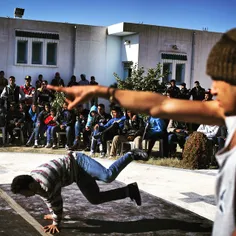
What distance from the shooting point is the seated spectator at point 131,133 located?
10.6 meters

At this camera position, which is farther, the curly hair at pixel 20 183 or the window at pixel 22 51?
the window at pixel 22 51

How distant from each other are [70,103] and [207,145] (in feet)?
24.7

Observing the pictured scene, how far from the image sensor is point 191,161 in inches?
362

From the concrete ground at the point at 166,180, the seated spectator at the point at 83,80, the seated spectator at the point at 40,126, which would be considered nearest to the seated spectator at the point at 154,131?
the concrete ground at the point at 166,180

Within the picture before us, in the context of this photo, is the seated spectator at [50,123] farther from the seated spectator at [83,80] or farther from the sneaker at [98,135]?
the seated spectator at [83,80]

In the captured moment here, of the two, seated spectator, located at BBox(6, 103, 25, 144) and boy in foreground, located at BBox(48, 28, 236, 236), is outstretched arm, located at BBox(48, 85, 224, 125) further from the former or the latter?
seated spectator, located at BBox(6, 103, 25, 144)

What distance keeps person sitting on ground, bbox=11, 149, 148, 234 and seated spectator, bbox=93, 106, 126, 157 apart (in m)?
5.59

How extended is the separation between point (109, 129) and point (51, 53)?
31.5 feet

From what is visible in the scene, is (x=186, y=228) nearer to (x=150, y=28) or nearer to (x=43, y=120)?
(x=43, y=120)

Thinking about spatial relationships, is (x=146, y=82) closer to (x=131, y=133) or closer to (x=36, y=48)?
(x=131, y=133)

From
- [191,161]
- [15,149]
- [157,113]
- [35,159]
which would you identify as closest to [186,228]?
[157,113]

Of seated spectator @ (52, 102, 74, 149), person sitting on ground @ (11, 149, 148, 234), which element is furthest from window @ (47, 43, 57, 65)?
person sitting on ground @ (11, 149, 148, 234)

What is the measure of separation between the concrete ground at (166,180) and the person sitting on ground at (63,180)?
1.39 metres

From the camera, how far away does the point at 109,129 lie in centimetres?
1086
